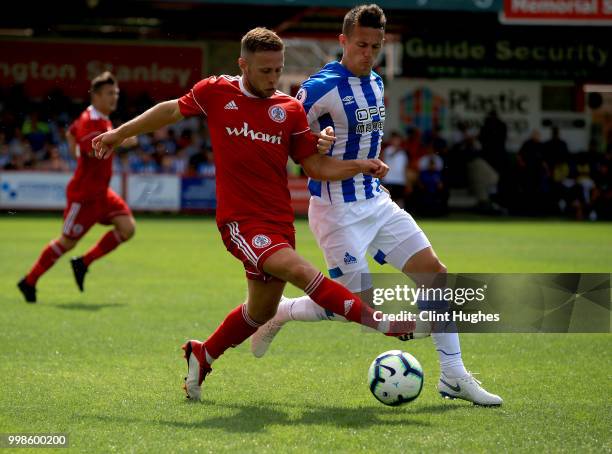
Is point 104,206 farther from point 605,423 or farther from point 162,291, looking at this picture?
point 605,423

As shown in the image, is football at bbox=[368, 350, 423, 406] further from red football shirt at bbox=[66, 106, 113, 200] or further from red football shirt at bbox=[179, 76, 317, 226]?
red football shirt at bbox=[66, 106, 113, 200]

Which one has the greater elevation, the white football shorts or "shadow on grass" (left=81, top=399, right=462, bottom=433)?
the white football shorts

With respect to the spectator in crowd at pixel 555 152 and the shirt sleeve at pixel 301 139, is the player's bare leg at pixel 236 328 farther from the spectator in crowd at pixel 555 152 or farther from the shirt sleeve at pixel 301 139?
the spectator in crowd at pixel 555 152

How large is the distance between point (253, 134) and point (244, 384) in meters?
1.65

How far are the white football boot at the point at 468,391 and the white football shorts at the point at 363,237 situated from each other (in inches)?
30.2

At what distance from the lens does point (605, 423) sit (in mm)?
5348

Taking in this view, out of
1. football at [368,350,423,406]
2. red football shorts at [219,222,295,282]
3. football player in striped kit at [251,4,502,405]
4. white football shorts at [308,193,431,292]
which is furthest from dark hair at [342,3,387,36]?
football at [368,350,423,406]

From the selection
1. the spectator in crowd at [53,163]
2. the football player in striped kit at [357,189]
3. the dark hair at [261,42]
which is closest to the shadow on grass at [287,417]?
the football player in striped kit at [357,189]

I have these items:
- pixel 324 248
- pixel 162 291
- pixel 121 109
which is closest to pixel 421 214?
pixel 121 109

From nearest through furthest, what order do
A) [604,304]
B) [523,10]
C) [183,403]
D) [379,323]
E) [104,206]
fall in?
[379,323] → [183,403] → [604,304] → [104,206] → [523,10]

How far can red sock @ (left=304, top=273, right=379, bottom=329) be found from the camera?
17.8ft

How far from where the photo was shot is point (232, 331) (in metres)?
5.89

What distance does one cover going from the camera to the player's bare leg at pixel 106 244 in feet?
35.4

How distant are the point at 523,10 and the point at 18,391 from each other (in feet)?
66.0
